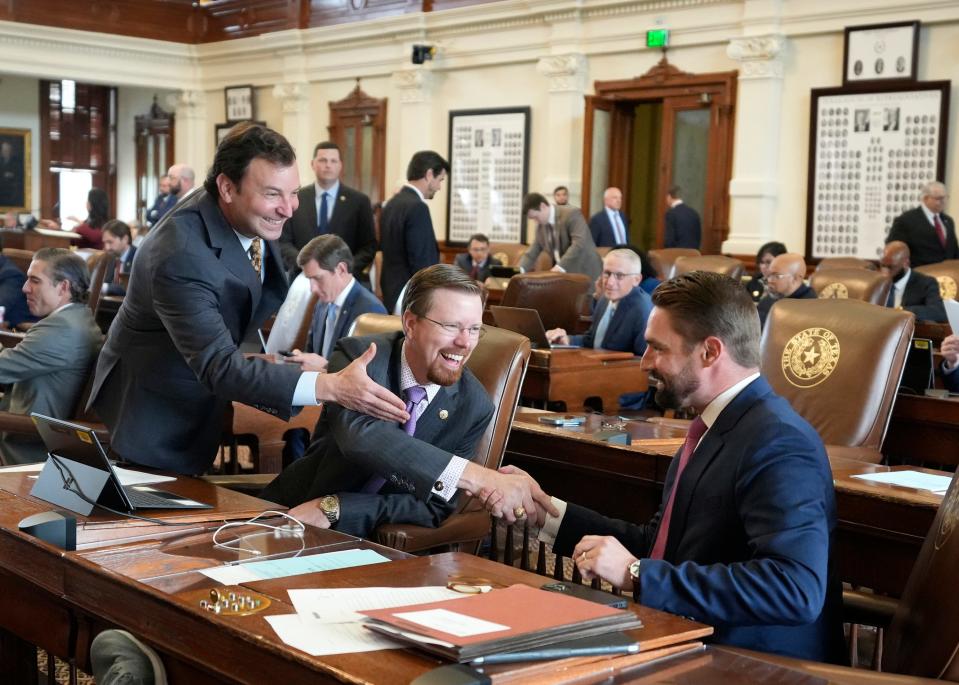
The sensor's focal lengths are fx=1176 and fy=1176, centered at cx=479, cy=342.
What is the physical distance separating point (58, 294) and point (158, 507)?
2.37m

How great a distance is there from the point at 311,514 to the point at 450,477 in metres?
0.31

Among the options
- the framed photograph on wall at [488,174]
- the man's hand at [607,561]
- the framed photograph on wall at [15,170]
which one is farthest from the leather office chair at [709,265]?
the framed photograph on wall at [15,170]

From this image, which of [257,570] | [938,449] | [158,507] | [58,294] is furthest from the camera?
[58,294]

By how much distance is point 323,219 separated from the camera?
684 centimetres

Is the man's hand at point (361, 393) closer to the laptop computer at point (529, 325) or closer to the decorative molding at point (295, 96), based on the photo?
the laptop computer at point (529, 325)

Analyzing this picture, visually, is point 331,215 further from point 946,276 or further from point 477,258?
point 946,276

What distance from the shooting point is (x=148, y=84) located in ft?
49.4

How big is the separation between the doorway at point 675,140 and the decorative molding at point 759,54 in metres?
0.24

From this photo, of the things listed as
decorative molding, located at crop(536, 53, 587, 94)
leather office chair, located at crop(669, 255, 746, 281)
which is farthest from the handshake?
decorative molding, located at crop(536, 53, 587, 94)

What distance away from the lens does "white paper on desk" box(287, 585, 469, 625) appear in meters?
1.57

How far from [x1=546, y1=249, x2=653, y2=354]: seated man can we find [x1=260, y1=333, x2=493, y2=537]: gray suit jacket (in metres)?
2.75

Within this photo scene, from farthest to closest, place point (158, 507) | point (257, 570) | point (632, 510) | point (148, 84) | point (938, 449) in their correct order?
point (148, 84) → point (938, 449) → point (632, 510) → point (158, 507) → point (257, 570)

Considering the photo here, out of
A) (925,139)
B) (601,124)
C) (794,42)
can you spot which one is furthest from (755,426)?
(601,124)

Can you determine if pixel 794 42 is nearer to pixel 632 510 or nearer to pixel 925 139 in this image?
pixel 925 139
